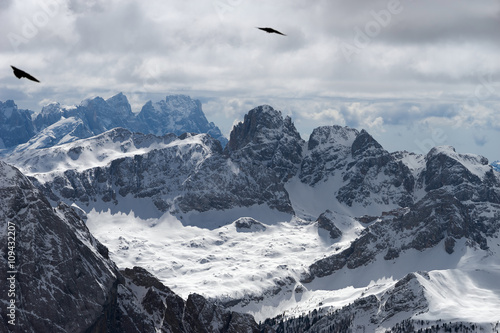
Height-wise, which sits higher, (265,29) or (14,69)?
(265,29)

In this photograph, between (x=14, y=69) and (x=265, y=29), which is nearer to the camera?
(x=14, y=69)
